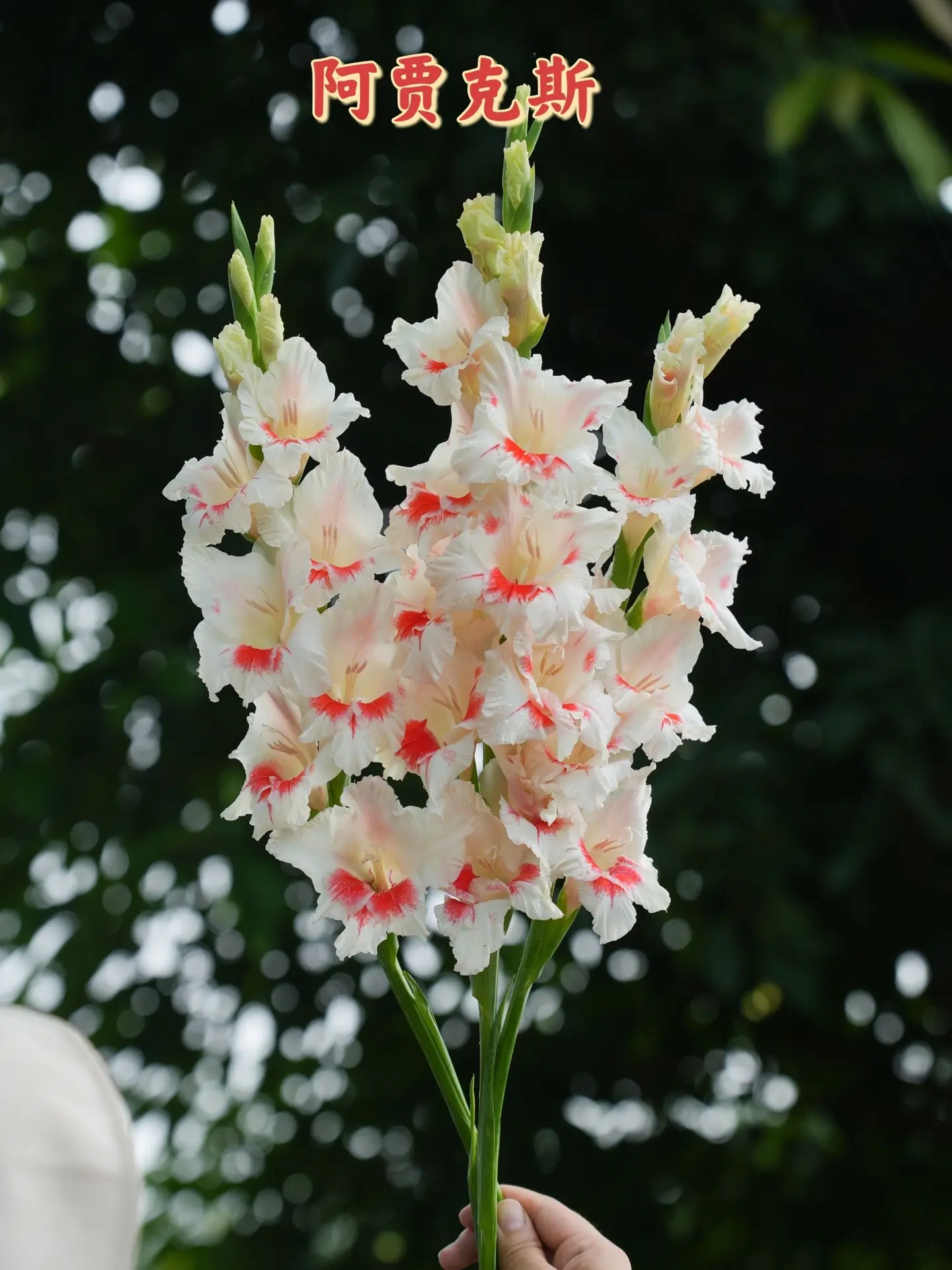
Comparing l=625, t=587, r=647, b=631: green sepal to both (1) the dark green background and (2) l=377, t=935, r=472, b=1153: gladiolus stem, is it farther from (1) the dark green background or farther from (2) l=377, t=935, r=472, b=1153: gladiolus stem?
(1) the dark green background

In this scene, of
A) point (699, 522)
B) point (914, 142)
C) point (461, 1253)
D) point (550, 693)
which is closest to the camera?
point (550, 693)

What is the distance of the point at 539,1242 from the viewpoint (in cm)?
58

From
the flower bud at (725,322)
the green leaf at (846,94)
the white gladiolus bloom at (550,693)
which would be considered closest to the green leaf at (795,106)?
the green leaf at (846,94)

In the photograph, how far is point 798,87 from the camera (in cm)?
116

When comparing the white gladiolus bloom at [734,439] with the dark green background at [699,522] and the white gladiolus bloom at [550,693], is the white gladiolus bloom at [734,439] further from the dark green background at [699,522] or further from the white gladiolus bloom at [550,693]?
the dark green background at [699,522]

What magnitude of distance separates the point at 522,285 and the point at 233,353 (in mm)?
107

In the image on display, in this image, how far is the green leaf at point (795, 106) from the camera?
1150 mm

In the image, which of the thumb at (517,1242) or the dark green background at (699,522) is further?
the dark green background at (699,522)

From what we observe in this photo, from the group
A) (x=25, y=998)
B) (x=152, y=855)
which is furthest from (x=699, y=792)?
(x=25, y=998)

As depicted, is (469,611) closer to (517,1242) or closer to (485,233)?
(485,233)

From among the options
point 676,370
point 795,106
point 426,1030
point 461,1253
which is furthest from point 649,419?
point 795,106

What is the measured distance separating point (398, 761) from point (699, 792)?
0.75 metres

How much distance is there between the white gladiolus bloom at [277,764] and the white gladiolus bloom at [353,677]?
0.04 ft

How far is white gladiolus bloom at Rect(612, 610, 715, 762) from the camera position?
1.67ft
